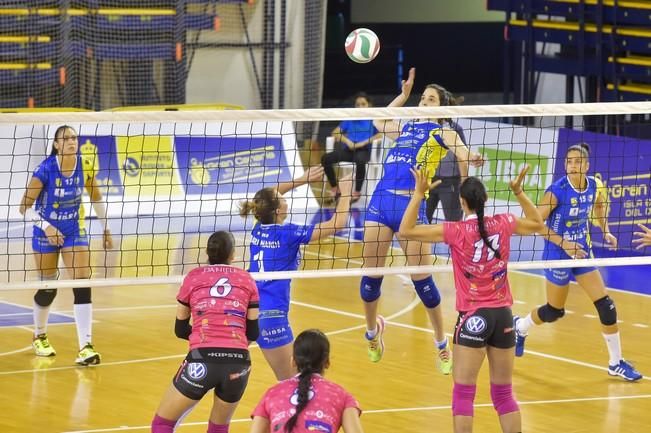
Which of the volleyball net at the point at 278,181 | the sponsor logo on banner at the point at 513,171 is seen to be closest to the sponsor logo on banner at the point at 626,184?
the volleyball net at the point at 278,181

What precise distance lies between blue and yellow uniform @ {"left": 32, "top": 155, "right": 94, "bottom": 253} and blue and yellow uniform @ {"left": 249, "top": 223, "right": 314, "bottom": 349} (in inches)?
117

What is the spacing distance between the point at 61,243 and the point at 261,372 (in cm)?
213

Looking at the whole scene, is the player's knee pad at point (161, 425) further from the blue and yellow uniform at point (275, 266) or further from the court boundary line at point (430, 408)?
the court boundary line at point (430, 408)

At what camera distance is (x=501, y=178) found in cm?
1806

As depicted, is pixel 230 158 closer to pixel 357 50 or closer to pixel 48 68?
pixel 48 68

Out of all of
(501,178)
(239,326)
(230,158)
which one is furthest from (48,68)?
(239,326)

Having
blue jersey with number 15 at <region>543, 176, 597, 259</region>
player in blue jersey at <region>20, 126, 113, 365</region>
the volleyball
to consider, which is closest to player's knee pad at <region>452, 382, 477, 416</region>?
blue jersey with number 15 at <region>543, 176, 597, 259</region>

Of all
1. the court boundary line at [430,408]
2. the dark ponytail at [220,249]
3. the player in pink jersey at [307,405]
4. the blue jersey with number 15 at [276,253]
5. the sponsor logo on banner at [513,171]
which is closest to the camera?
the player in pink jersey at [307,405]

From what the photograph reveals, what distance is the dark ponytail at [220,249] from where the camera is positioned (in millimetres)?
7957

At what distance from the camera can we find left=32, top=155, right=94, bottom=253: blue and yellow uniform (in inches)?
449

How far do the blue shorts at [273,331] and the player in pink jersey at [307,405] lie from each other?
1.83 metres

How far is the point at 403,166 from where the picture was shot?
1035 centimetres

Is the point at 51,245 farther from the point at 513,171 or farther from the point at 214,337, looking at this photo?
the point at 513,171

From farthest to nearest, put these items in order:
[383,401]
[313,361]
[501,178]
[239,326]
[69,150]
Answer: [501,178] < [69,150] < [383,401] < [239,326] < [313,361]
